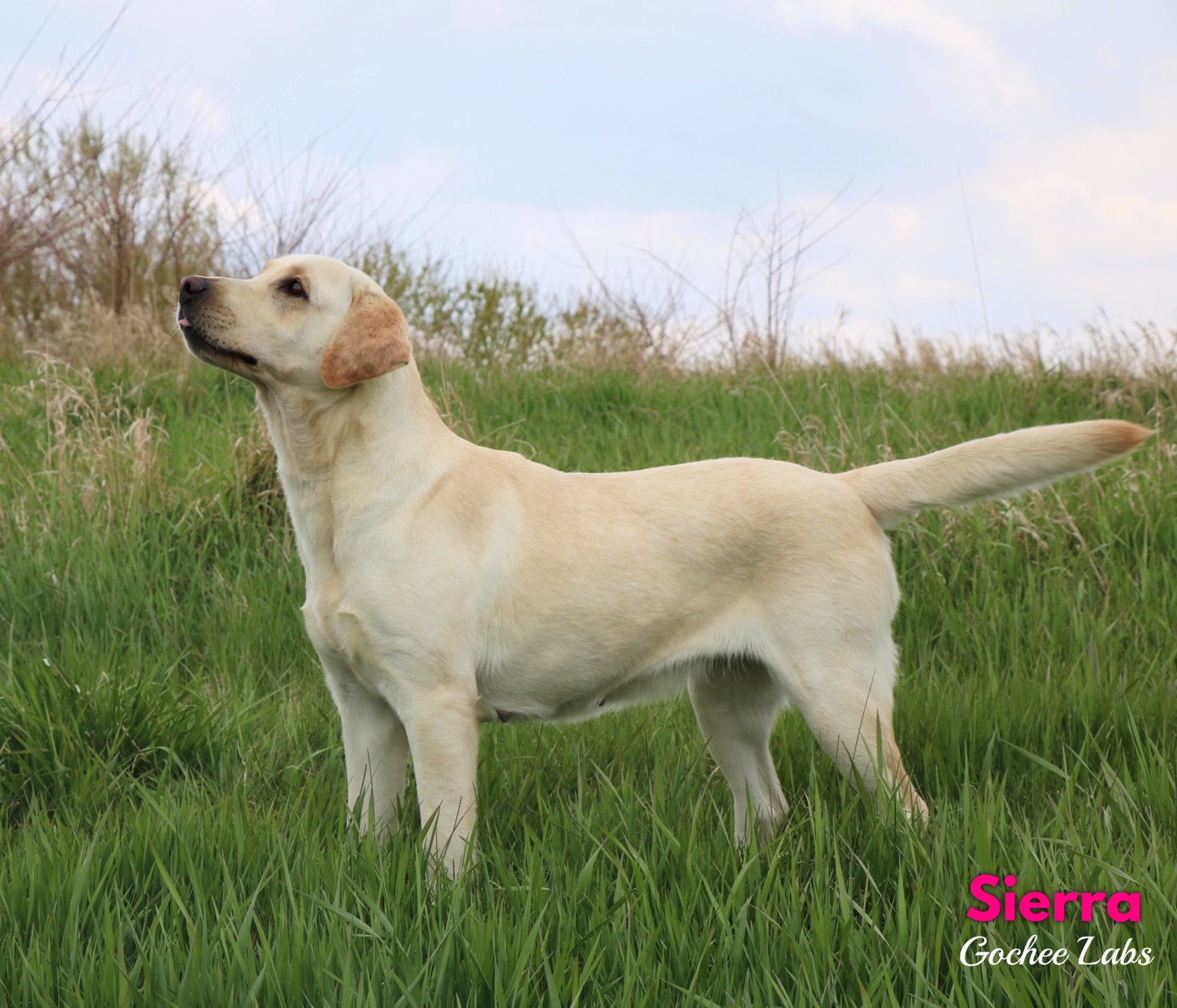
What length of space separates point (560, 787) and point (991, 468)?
5.70 ft

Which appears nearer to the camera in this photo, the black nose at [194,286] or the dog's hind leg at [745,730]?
the black nose at [194,286]

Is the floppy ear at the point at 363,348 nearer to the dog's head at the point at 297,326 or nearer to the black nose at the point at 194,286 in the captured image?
the dog's head at the point at 297,326

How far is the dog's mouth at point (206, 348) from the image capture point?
3.11m

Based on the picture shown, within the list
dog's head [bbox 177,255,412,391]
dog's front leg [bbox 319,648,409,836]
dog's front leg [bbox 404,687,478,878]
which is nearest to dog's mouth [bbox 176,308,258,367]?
dog's head [bbox 177,255,412,391]

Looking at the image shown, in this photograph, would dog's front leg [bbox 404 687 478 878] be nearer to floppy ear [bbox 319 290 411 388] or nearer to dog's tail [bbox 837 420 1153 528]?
floppy ear [bbox 319 290 411 388]

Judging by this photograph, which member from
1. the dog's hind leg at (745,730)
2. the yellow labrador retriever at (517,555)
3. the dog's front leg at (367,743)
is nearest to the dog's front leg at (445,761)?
the yellow labrador retriever at (517,555)

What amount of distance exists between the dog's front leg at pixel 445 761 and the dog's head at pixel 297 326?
0.97 metres

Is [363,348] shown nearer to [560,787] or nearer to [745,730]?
[560,787]

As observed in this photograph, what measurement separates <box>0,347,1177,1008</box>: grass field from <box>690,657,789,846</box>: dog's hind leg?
4.6 inches

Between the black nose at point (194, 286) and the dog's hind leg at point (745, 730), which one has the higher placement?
the black nose at point (194, 286)

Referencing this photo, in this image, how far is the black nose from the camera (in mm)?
3104

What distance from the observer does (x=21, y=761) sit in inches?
135

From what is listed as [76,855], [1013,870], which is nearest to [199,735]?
[76,855]

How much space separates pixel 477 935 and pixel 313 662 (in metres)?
2.62
